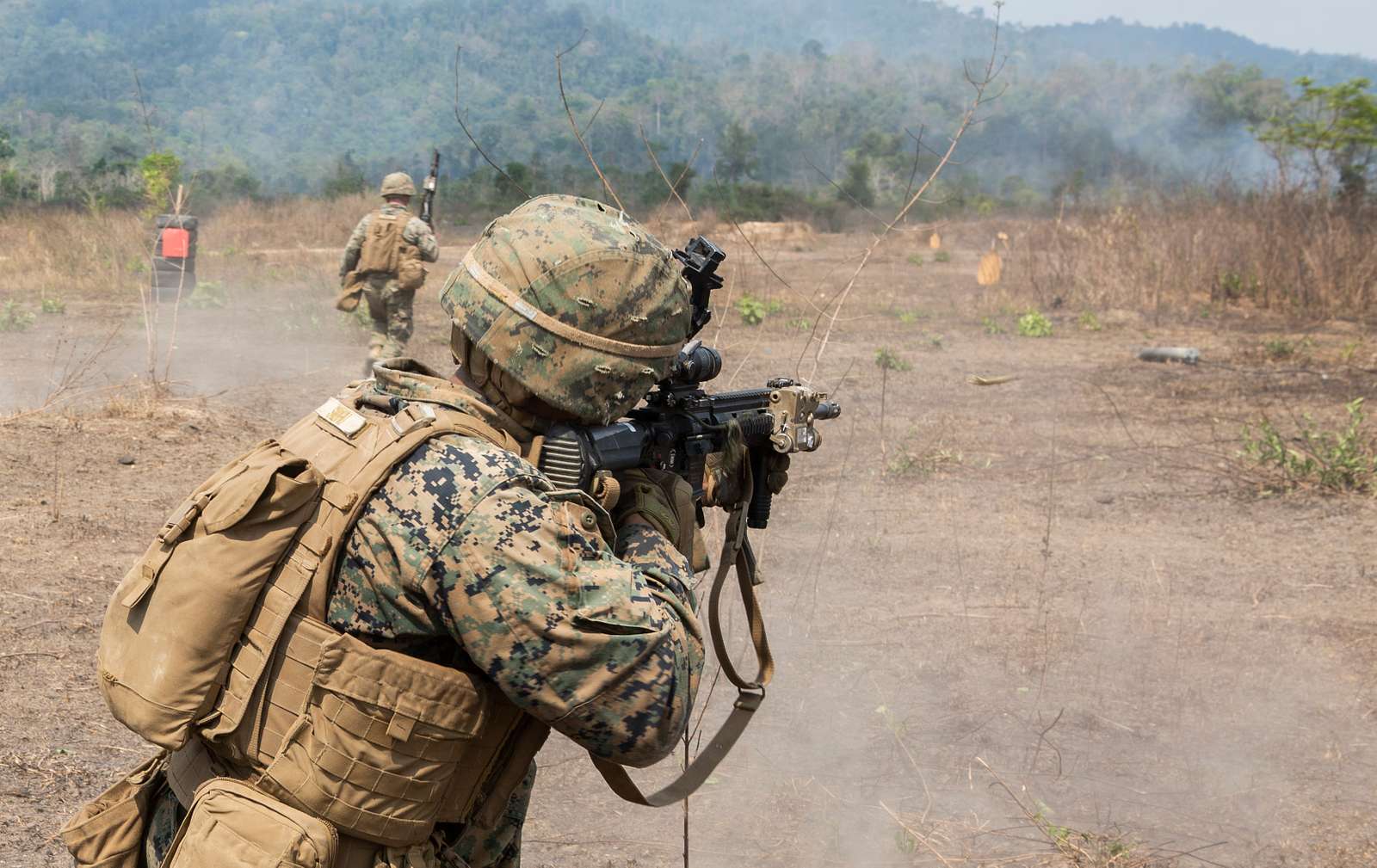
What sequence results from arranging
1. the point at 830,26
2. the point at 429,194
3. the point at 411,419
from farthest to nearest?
the point at 830,26
the point at 429,194
the point at 411,419

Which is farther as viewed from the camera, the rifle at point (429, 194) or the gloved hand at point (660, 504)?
the rifle at point (429, 194)

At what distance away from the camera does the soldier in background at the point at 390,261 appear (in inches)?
355

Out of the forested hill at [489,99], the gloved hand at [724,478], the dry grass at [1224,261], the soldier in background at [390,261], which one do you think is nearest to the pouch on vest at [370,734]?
the gloved hand at [724,478]

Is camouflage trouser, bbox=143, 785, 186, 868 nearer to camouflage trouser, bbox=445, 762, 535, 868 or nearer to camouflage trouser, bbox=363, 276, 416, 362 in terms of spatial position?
camouflage trouser, bbox=445, 762, 535, 868

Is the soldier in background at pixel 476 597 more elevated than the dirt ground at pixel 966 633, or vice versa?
the soldier in background at pixel 476 597

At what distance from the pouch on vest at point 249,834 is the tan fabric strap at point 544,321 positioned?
2.38 ft

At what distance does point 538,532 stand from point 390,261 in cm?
799

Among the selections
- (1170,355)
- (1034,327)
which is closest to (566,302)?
(1170,355)

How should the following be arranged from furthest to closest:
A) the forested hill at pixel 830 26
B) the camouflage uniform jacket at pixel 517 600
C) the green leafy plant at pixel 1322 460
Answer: the forested hill at pixel 830 26
the green leafy plant at pixel 1322 460
the camouflage uniform jacket at pixel 517 600

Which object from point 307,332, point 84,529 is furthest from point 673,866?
point 307,332

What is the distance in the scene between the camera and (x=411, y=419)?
5.11 feet

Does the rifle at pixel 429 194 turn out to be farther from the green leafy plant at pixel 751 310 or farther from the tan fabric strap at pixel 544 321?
the tan fabric strap at pixel 544 321

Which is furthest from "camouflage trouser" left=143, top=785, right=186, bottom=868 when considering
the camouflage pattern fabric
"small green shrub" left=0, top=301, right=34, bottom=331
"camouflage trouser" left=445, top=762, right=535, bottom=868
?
"small green shrub" left=0, top=301, right=34, bottom=331

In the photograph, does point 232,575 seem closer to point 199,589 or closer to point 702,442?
point 199,589
